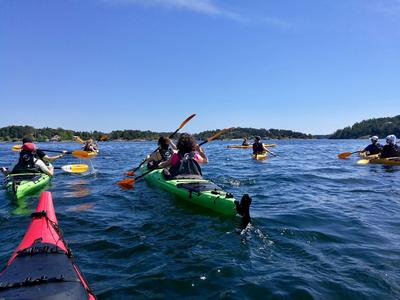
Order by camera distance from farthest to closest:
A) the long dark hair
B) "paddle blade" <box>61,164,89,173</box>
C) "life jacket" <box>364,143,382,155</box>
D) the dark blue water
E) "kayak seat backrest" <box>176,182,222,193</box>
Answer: "life jacket" <box>364,143,382,155</box> < "paddle blade" <box>61,164,89,173</box> < the long dark hair < "kayak seat backrest" <box>176,182,222,193</box> < the dark blue water

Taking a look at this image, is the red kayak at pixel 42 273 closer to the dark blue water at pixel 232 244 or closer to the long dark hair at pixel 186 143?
the dark blue water at pixel 232 244

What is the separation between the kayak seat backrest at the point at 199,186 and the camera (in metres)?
7.78

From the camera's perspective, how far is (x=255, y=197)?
9.53 m

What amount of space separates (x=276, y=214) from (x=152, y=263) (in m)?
3.62

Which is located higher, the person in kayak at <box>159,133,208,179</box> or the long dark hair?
the long dark hair

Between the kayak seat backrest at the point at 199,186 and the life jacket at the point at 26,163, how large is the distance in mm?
5322

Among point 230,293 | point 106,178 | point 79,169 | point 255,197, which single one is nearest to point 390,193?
point 255,197

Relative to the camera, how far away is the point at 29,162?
35.3 ft

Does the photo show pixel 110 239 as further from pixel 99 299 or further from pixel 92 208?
pixel 92 208

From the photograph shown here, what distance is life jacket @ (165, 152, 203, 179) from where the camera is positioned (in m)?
9.05

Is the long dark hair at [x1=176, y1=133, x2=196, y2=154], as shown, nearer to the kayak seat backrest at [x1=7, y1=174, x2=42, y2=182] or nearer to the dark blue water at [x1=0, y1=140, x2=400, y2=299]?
the dark blue water at [x1=0, y1=140, x2=400, y2=299]

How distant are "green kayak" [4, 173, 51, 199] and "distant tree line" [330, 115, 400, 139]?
123m

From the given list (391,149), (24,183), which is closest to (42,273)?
(24,183)

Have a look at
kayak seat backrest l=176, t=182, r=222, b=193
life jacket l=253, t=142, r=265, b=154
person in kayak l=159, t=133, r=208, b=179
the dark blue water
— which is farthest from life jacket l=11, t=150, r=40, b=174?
life jacket l=253, t=142, r=265, b=154
